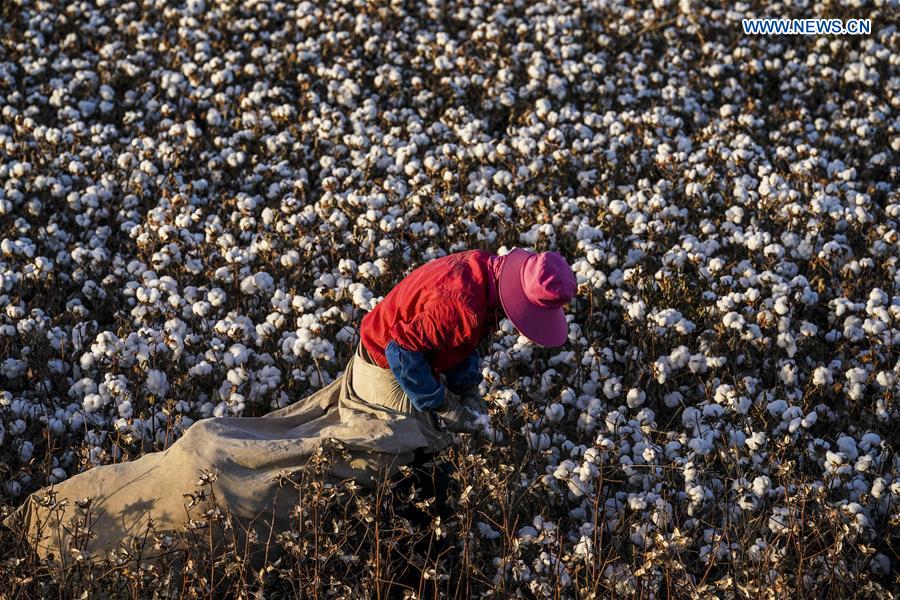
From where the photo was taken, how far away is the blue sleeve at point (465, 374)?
4344 millimetres

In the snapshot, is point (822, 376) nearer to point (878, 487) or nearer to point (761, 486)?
point (878, 487)

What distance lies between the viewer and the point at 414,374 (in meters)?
4.02

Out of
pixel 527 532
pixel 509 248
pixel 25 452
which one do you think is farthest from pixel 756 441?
pixel 25 452

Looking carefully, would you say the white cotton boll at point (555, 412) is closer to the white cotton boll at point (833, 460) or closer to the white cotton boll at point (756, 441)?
the white cotton boll at point (756, 441)

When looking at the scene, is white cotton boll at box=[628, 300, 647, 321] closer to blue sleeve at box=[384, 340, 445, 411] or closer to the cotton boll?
blue sleeve at box=[384, 340, 445, 411]

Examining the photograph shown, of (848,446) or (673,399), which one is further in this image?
(673,399)

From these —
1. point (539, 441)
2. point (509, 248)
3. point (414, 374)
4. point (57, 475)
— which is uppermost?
point (414, 374)

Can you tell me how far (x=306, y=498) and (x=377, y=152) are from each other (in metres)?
4.78

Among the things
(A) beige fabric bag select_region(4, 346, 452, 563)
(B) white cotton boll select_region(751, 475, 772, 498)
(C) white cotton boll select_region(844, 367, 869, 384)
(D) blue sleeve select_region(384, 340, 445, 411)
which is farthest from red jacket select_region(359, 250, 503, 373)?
(C) white cotton boll select_region(844, 367, 869, 384)

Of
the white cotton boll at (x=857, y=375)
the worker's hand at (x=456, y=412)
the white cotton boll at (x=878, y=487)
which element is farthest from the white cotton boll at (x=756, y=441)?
the worker's hand at (x=456, y=412)

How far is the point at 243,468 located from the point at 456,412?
913mm

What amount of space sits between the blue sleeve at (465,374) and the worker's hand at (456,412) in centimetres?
5

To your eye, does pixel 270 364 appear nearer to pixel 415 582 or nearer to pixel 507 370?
pixel 507 370

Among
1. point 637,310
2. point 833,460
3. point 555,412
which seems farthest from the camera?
point 637,310
